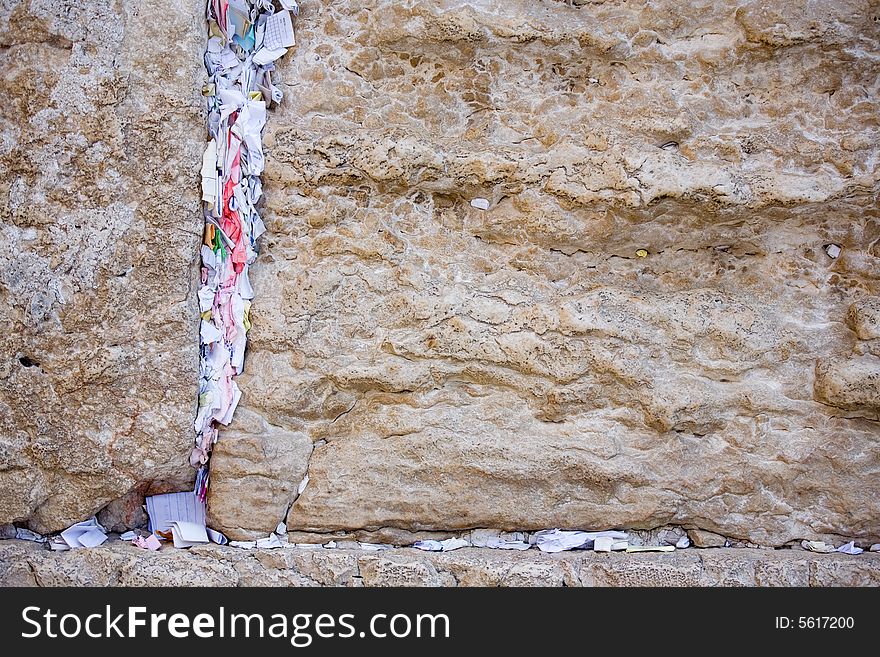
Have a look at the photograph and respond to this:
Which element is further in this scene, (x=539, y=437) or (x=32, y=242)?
(x=539, y=437)

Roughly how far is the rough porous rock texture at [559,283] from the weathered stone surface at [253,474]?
0.04 feet

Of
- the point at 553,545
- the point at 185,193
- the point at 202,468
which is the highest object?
the point at 185,193

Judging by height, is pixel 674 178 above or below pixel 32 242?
above

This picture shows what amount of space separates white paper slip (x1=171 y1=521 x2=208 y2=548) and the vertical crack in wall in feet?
0.57

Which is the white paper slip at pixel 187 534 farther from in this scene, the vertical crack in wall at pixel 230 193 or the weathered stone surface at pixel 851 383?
the weathered stone surface at pixel 851 383

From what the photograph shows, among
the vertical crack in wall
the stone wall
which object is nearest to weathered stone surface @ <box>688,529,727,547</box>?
the stone wall

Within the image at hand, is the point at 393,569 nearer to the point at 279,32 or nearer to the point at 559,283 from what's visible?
the point at 559,283

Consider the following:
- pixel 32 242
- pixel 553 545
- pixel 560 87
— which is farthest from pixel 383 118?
pixel 553 545

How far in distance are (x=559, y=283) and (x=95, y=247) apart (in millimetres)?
1248

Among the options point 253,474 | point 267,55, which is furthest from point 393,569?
point 267,55

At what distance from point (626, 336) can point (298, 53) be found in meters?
1.21

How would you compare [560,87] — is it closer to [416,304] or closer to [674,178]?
[674,178]

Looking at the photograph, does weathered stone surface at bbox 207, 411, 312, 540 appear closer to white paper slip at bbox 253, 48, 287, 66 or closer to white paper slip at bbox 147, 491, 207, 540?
white paper slip at bbox 147, 491, 207, 540

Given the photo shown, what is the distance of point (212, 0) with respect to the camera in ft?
7.71
